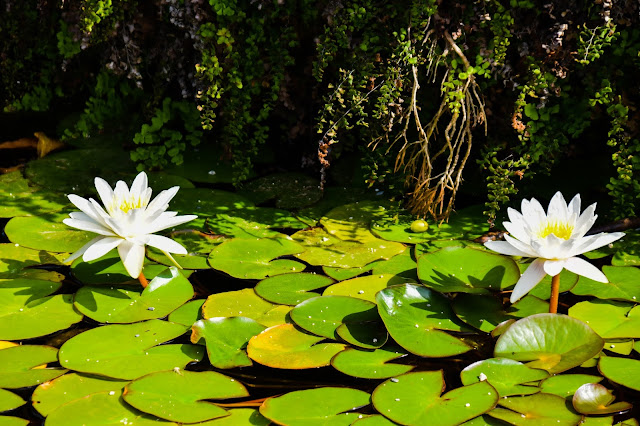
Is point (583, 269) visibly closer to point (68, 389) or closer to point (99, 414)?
point (99, 414)

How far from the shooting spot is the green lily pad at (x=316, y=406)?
6.68 ft

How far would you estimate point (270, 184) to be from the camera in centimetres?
387

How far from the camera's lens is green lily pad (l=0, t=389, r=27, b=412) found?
6.79 ft

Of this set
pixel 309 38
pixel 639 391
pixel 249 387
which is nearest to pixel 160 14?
pixel 309 38

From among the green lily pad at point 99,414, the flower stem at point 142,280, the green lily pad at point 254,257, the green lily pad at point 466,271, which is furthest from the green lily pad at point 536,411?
the flower stem at point 142,280

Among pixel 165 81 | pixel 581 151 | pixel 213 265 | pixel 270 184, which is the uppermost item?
pixel 165 81

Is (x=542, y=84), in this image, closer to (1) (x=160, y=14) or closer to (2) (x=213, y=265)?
(2) (x=213, y=265)

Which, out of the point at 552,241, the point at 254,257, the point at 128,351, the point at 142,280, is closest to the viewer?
the point at 552,241

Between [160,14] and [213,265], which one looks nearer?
[213,265]

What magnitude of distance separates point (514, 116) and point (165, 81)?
208 centimetres

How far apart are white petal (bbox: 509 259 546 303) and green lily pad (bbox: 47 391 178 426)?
1.28 metres

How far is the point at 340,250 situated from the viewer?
3.13 meters

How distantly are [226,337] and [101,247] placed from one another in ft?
2.08

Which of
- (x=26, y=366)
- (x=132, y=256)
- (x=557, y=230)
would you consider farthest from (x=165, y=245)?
(x=557, y=230)
